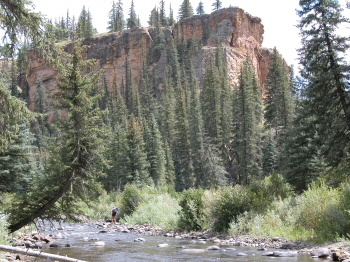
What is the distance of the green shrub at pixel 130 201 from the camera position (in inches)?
1241

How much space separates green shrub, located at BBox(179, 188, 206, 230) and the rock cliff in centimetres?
6875

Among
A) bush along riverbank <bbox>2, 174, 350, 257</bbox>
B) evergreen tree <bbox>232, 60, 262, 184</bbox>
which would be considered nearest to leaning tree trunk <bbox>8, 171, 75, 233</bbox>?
bush along riverbank <bbox>2, 174, 350, 257</bbox>

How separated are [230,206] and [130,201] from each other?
46.1 ft

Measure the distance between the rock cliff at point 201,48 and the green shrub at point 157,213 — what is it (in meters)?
61.4

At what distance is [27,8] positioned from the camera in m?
9.27

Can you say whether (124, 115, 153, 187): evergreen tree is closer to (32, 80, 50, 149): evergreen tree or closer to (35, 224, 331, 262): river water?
(35, 224, 331, 262): river water

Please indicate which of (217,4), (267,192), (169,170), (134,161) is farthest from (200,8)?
(267,192)

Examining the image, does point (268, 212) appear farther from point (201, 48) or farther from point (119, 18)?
point (119, 18)

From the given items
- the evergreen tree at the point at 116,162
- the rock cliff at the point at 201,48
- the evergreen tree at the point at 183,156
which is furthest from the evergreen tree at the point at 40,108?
the evergreen tree at the point at 183,156

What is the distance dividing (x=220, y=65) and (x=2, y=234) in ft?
250

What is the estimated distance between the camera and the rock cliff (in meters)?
94.6

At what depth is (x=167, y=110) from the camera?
7169 centimetres

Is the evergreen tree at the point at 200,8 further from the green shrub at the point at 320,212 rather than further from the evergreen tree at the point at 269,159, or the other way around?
the green shrub at the point at 320,212

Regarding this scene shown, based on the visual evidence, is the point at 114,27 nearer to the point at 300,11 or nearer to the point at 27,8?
the point at 300,11
